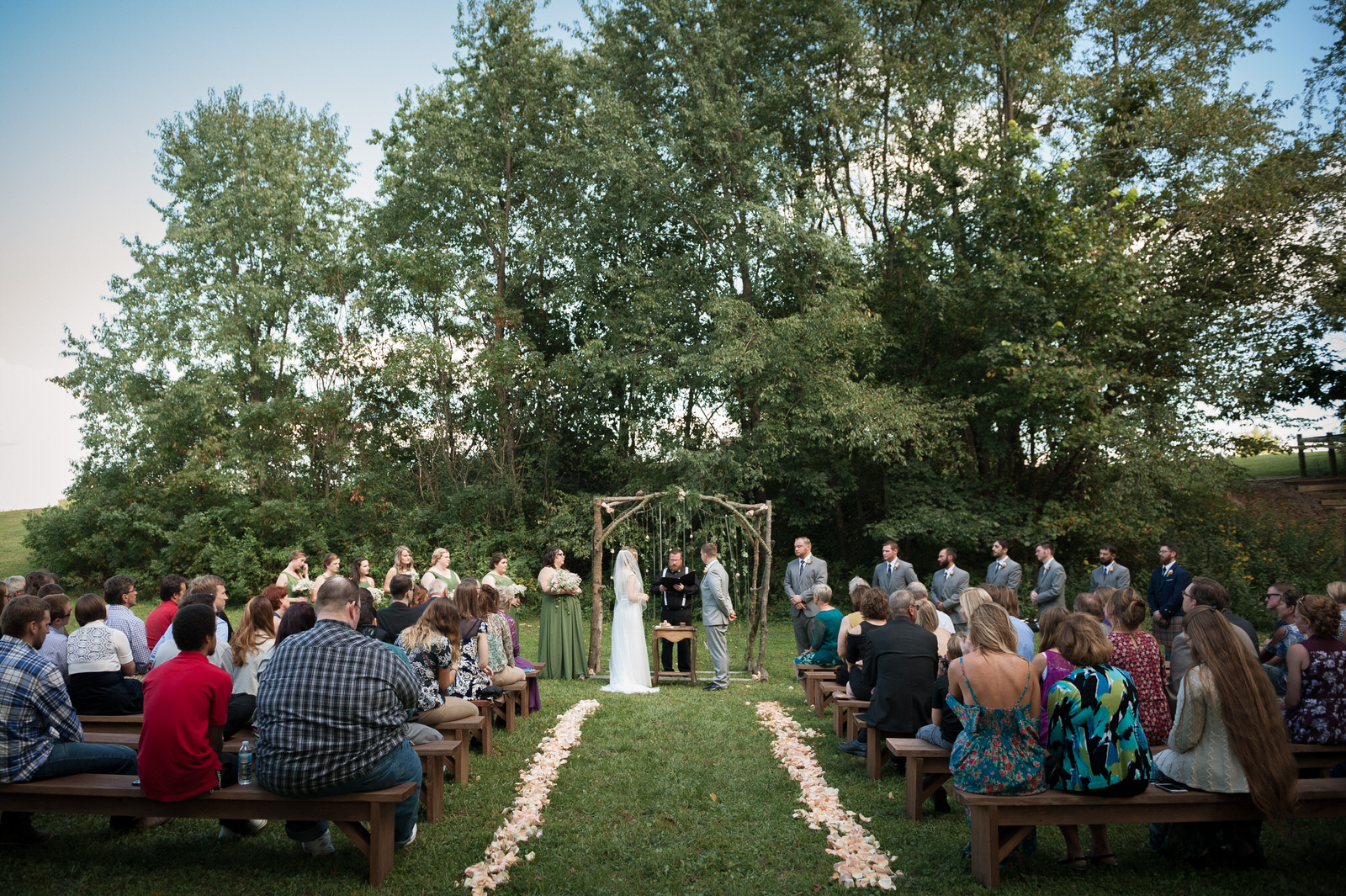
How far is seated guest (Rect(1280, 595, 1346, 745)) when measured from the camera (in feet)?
16.9

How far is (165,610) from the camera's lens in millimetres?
7484

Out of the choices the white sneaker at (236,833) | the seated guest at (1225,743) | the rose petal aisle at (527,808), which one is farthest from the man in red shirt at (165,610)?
the seated guest at (1225,743)

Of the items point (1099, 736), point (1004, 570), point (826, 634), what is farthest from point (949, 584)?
point (1099, 736)

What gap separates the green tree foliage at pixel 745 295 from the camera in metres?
17.8

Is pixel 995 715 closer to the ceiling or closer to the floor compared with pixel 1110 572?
closer to the floor

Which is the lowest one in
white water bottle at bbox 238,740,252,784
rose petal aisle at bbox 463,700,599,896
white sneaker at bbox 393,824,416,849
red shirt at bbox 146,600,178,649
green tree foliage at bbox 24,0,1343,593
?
rose petal aisle at bbox 463,700,599,896

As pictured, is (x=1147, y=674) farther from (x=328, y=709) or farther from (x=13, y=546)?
(x=13, y=546)

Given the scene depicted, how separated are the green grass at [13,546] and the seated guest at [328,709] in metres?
25.0

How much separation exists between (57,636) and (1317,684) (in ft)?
28.9

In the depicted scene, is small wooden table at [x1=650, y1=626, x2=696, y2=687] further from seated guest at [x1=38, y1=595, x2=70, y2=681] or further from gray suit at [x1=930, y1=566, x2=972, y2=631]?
seated guest at [x1=38, y1=595, x2=70, y2=681]

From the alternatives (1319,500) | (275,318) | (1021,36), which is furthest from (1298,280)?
(275,318)

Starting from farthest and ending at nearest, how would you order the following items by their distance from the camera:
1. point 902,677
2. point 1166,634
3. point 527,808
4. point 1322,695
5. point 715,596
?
point 715,596 → point 1166,634 → point 902,677 → point 527,808 → point 1322,695

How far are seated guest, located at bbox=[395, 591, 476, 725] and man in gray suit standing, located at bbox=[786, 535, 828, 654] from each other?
622cm

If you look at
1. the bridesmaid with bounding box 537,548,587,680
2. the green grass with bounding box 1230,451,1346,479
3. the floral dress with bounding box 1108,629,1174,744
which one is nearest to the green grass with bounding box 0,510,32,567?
the bridesmaid with bounding box 537,548,587,680
